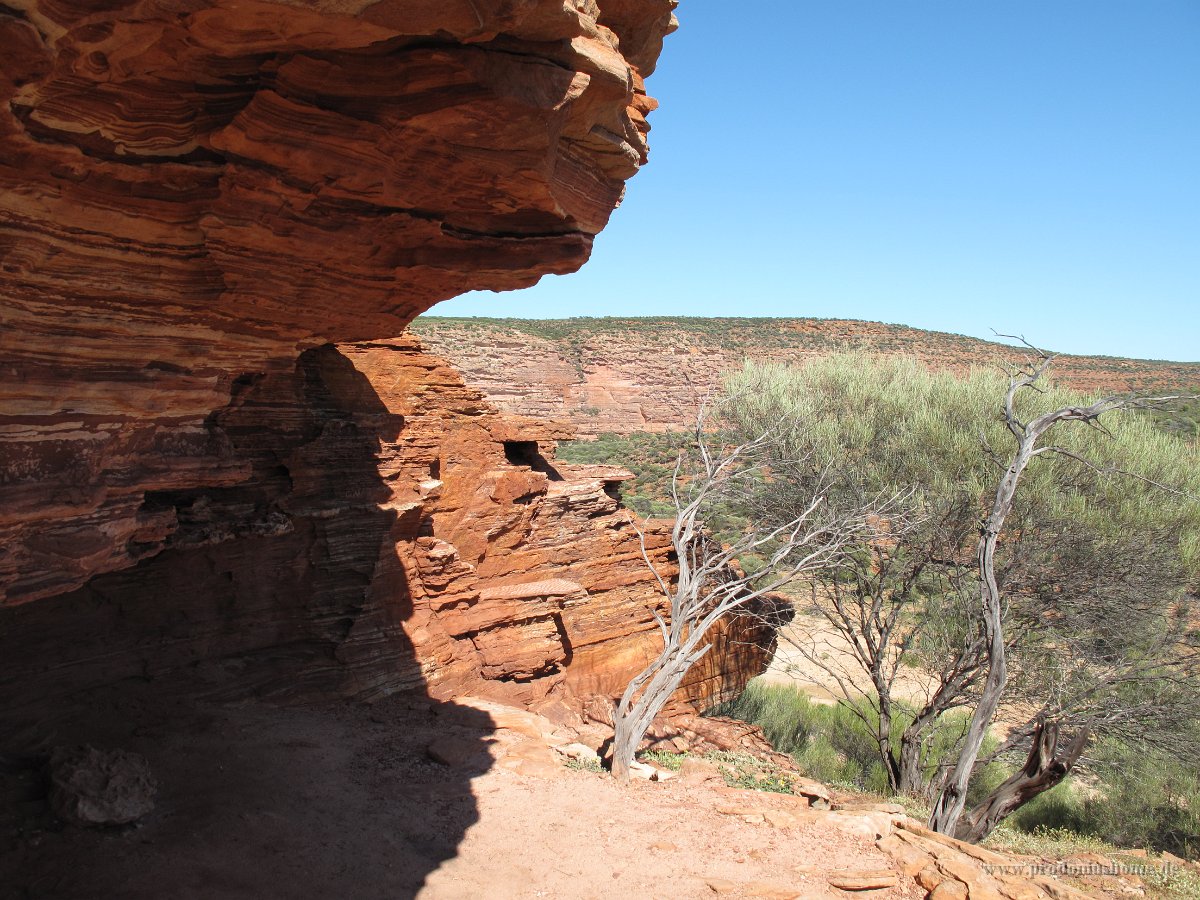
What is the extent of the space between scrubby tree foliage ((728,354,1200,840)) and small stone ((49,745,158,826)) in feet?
28.9

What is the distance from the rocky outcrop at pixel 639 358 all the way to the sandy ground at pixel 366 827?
34809 mm

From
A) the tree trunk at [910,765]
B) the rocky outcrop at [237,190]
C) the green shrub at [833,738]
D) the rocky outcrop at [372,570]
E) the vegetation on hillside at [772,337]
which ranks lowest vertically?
the green shrub at [833,738]

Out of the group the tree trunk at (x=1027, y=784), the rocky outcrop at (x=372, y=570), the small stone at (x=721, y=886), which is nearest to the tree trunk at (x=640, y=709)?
the rocky outcrop at (x=372, y=570)

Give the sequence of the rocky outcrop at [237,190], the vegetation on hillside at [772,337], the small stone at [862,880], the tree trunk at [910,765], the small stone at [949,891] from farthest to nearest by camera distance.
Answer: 1. the vegetation on hillside at [772,337]
2. the tree trunk at [910,765]
3. the small stone at [862,880]
4. the small stone at [949,891]
5. the rocky outcrop at [237,190]

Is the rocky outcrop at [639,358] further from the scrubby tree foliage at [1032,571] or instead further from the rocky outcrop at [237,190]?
the rocky outcrop at [237,190]

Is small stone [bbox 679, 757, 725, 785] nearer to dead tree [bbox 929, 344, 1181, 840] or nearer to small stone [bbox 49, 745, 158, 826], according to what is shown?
dead tree [bbox 929, 344, 1181, 840]

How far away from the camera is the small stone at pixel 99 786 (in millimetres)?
5383

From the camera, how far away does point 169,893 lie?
4996mm

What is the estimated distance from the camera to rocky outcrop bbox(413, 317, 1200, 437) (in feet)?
151

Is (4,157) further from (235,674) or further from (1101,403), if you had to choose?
(1101,403)

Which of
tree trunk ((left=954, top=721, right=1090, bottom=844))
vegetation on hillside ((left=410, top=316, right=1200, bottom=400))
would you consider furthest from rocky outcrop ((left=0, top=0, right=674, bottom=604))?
vegetation on hillside ((left=410, top=316, right=1200, bottom=400))

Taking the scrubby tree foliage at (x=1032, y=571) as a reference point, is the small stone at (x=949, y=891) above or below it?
below

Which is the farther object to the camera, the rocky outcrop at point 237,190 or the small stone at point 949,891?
the small stone at point 949,891

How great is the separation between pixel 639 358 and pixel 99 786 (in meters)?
48.1
